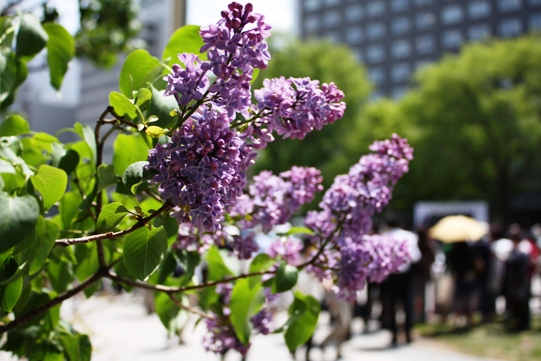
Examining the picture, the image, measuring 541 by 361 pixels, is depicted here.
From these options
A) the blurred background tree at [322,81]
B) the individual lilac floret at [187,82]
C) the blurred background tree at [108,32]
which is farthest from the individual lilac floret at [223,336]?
the blurred background tree at [322,81]

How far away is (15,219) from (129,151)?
70cm

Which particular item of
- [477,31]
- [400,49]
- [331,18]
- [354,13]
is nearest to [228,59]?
[477,31]

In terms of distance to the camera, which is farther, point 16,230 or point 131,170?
point 131,170

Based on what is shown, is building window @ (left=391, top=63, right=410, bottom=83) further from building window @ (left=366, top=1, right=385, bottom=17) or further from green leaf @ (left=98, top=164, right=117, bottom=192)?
green leaf @ (left=98, top=164, right=117, bottom=192)

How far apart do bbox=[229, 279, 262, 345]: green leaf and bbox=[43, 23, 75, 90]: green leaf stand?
0.80 meters

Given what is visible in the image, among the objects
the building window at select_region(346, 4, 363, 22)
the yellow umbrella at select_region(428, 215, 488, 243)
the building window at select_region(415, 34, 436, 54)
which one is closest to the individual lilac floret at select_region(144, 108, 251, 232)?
the yellow umbrella at select_region(428, 215, 488, 243)

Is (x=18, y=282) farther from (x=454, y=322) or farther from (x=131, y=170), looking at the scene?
(x=454, y=322)

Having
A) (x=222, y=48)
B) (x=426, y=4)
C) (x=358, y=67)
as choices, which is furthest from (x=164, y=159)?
(x=426, y=4)

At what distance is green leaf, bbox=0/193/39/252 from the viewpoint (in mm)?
944

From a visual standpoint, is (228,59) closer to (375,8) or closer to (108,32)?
(108,32)

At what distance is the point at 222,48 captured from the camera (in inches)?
45.6

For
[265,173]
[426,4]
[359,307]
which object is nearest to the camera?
[265,173]

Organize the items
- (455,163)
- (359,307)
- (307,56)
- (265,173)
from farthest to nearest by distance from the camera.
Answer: (307,56), (455,163), (359,307), (265,173)

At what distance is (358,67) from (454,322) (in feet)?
112
